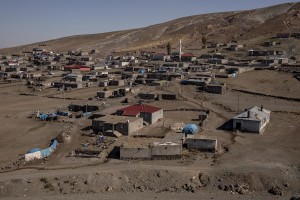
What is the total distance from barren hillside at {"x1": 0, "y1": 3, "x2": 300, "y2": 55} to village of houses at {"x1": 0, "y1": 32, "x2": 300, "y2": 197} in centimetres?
4152

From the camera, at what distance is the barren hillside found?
383 feet

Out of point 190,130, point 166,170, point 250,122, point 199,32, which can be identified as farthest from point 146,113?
point 199,32

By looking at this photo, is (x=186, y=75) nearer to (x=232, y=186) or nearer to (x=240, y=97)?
(x=240, y=97)

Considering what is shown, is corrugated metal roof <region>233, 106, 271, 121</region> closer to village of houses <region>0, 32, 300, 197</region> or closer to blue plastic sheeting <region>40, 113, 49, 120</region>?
village of houses <region>0, 32, 300, 197</region>

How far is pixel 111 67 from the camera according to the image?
81.9 meters

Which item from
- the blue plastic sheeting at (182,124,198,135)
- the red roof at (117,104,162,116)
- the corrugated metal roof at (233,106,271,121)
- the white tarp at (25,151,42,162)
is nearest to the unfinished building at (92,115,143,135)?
the red roof at (117,104,162,116)

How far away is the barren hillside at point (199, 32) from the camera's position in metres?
117

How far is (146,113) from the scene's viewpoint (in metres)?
36.3

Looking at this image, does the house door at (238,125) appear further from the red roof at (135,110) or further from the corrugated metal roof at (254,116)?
the red roof at (135,110)

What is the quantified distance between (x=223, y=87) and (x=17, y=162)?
97.9 ft

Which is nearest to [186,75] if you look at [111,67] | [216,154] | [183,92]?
[183,92]

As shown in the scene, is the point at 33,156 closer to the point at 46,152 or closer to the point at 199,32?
the point at 46,152

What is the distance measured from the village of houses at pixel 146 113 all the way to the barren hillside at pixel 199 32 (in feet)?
136

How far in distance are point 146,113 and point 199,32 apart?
106m
